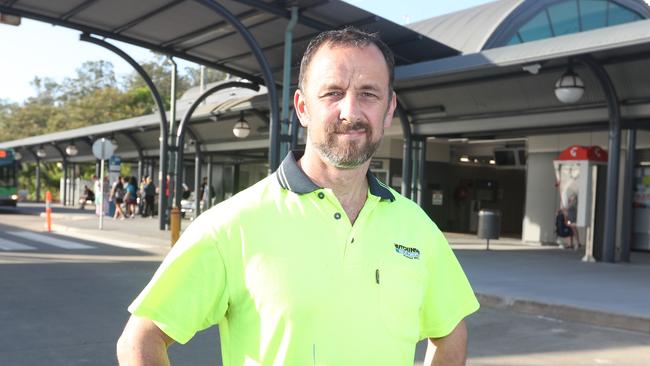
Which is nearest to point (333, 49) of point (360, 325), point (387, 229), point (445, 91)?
point (387, 229)

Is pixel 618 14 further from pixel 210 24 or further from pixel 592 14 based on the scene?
pixel 210 24

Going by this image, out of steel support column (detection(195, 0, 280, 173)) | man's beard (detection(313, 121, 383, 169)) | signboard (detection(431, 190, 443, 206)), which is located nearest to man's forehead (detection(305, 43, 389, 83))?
man's beard (detection(313, 121, 383, 169))

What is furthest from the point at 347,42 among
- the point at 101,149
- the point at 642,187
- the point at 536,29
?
the point at 536,29

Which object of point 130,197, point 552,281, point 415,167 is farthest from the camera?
point 130,197

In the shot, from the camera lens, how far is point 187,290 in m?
1.68

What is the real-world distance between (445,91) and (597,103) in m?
3.53

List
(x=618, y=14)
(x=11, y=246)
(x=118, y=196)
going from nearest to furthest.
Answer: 1. (x=11, y=246)
2. (x=618, y=14)
3. (x=118, y=196)

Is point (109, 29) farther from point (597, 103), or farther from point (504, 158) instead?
point (504, 158)

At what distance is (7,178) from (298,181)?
109 feet

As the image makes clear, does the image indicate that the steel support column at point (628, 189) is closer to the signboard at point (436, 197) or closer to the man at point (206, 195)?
the signboard at point (436, 197)

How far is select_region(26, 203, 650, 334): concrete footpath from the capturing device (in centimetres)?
807

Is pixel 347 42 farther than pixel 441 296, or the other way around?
pixel 441 296

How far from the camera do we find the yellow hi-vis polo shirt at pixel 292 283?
1679 millimetres

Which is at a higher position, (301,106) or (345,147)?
(301,106)
